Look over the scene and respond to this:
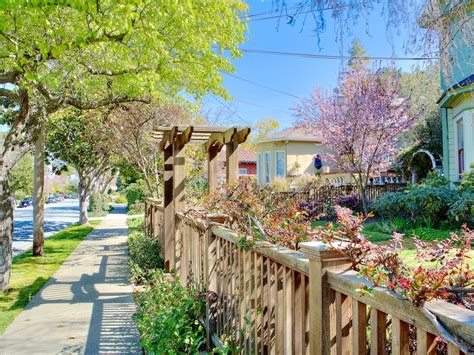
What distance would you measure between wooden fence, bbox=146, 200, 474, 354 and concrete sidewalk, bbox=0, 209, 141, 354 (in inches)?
53.2

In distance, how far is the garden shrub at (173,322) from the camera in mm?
3309

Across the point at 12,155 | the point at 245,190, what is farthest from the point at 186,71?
the point at 245,190

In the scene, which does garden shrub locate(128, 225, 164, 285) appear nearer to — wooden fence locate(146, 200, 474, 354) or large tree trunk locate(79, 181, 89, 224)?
wooden fence locate(146, 200, 474, 354)

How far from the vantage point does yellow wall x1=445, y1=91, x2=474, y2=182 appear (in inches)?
376

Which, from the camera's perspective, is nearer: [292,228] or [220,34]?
[292,228]

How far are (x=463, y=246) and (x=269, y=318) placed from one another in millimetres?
1223

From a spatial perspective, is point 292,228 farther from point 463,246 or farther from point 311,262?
point 463,246

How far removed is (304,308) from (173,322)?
1.87m

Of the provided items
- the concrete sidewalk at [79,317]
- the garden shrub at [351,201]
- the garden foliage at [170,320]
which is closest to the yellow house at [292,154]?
the garden shrub at [351,201]

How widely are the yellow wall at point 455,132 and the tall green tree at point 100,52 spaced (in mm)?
5951

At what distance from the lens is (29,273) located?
7590mm

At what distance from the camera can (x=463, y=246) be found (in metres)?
1.50

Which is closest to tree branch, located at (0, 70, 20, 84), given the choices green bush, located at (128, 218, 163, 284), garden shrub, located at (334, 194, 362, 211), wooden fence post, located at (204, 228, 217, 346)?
green bush, located at (128, 218, 163, 284)

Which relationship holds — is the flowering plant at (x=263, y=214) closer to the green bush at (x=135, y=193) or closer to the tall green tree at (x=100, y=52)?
the tall green tree at (x=100, y=52)
